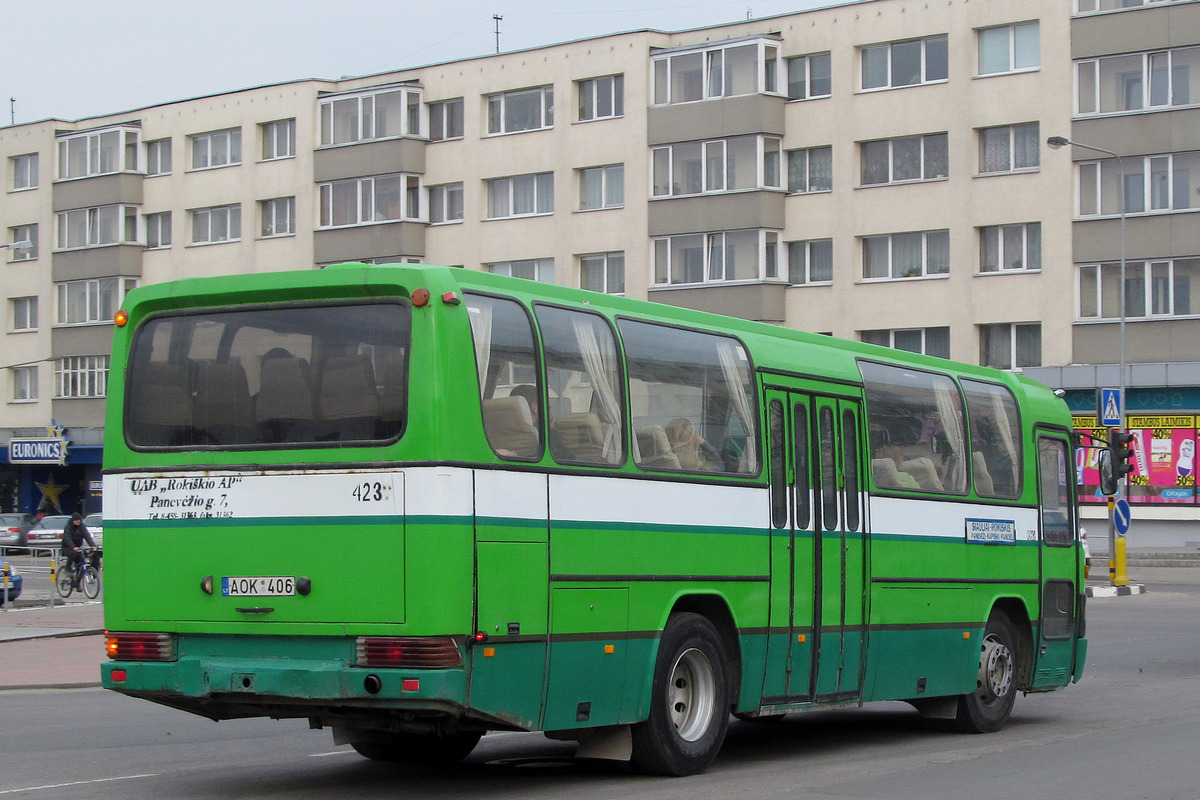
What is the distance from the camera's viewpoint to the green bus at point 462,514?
9.00m

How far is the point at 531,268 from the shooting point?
55.4 m

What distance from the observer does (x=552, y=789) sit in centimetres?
1003

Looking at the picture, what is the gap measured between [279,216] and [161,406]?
171 feet

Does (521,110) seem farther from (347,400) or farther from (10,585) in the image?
(347,400)

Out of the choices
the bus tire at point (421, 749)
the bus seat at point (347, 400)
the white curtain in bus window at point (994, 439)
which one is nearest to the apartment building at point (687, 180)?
the white curtain in bus window at point (994, 439)

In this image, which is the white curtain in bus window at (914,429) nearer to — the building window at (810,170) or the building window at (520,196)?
the building window at (810,170)

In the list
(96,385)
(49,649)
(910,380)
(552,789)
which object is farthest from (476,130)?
(552,789)

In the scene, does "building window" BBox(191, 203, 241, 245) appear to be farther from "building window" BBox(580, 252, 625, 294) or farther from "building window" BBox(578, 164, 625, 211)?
"building window" BBox(580, 252, 625, 294)

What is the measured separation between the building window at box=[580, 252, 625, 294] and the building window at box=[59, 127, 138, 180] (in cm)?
2062

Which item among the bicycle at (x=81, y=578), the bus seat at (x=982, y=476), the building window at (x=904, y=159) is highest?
the building window at (x=904, y=159)

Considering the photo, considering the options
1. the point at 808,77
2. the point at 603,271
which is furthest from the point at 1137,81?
the point at 603,271

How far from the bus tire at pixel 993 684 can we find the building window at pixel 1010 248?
111ft

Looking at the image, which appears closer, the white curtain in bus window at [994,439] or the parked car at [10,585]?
the white curtain in bus window at [994,439]

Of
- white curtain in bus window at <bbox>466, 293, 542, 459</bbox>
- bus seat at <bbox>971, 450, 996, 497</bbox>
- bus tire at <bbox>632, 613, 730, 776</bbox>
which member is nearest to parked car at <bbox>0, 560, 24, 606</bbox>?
bus seat at <bbox>971, 450, 996, 497</bbox>
